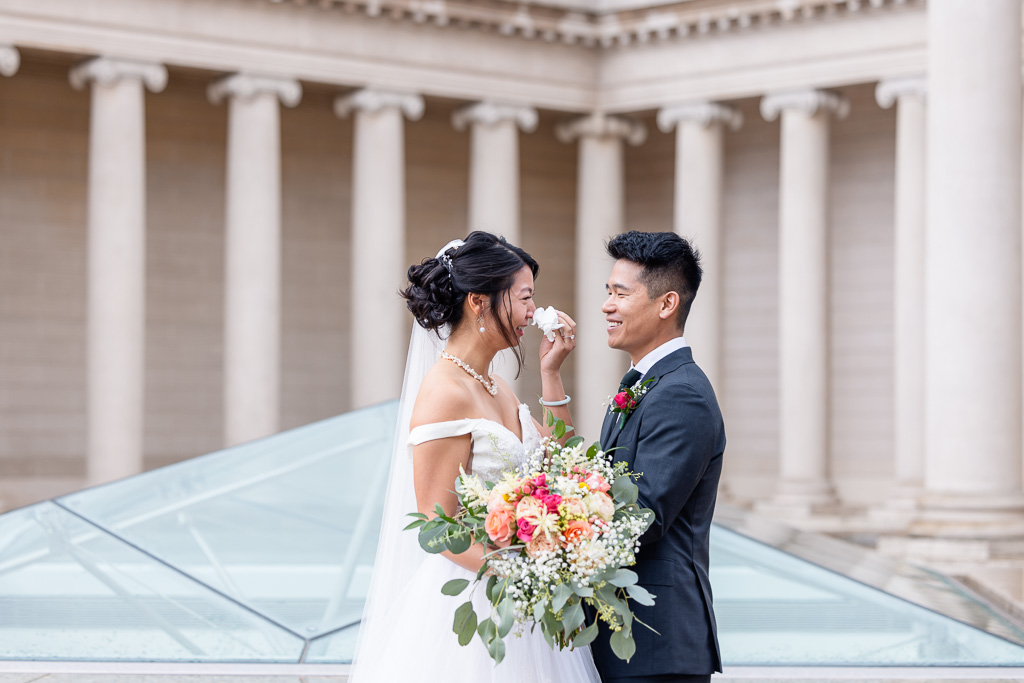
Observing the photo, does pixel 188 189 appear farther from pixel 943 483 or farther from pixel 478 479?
pixel 478 479

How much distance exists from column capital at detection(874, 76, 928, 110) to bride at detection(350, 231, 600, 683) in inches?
1468

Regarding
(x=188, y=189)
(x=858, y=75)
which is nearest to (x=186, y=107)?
(x=188, y=189)

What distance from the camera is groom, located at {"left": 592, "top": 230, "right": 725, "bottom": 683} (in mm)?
7578


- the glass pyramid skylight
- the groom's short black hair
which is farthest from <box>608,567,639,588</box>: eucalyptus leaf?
the glass pyramid skylight

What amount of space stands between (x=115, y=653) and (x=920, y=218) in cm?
3553

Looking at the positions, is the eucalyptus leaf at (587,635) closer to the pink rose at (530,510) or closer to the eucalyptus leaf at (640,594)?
the eucalyptus leaf at (640,594)

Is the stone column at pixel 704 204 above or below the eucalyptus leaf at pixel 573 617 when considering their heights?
above

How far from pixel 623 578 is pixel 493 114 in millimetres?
40649

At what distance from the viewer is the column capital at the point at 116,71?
39844 millimetres

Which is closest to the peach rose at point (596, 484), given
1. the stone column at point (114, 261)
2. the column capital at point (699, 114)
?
the stone column at point (114, 261)

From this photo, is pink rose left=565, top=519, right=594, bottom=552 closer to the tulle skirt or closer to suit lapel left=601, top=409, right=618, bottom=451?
suit lapel left=601, top=409, right=618, bottom=451

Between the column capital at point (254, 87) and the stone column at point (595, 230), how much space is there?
39.4ft

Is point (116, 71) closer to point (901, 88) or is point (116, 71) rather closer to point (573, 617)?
point (901, 88)

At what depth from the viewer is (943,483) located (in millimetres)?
27125
